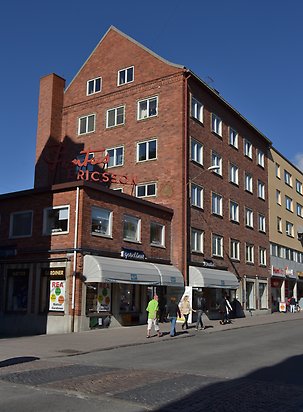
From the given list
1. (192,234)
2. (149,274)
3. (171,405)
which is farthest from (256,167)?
(171,405)

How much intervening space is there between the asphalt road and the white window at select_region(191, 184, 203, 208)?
15.5 m

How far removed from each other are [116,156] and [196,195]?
19.5 feet

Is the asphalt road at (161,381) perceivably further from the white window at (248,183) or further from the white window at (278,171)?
the white window at (278,171)

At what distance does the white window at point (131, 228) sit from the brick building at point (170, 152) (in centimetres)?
316

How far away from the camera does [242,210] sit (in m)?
37.0

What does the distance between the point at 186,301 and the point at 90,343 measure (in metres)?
7.19

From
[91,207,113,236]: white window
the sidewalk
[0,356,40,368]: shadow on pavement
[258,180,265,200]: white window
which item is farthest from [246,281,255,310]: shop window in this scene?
[0,356,40,368]: shadow on pavement

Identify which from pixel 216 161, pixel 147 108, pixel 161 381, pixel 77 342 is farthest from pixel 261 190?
pixel 161 381

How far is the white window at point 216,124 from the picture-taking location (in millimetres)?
33656

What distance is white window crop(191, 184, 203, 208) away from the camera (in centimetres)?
3006

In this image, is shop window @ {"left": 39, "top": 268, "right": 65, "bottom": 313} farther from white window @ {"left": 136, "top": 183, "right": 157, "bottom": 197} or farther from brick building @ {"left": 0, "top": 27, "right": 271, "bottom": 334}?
white window @ {"left": 136, "top": 183, "right": 157, "bottom": 197}

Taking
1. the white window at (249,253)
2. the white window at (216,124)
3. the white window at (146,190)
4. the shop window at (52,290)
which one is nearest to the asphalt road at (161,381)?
the shop window at (52,290)

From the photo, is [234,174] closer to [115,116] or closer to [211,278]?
[115,116]

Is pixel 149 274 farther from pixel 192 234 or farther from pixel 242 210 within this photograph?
pixel 242 210
